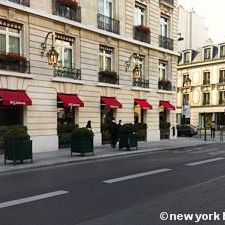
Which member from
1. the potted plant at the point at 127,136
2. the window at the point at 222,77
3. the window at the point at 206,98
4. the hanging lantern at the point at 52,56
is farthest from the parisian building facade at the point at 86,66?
the window at the point at 206,98

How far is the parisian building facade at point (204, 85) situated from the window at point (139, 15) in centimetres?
2889

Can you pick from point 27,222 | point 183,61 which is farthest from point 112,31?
point 183,61

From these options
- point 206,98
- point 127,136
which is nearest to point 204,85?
point 206,98

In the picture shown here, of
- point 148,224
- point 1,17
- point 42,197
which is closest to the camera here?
point 148,224

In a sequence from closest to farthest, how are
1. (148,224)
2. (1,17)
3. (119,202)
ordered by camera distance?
(148,224), (119,202), (1,17)

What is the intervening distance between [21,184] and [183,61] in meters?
55.0

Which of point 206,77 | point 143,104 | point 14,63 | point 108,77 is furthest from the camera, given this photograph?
point 206,77

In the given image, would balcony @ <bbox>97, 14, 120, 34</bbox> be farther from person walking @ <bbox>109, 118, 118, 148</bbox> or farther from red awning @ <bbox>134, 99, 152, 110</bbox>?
person walking @ <bbox>109, 118, 118, 148</bbox>

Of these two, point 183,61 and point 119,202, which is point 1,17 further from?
point 183,61

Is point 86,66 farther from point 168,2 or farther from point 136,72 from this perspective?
point 168,2

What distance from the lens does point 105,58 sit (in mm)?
25656

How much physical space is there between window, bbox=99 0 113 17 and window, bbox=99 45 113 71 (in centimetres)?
220

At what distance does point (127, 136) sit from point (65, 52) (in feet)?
20.0

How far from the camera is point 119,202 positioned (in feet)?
26.7
